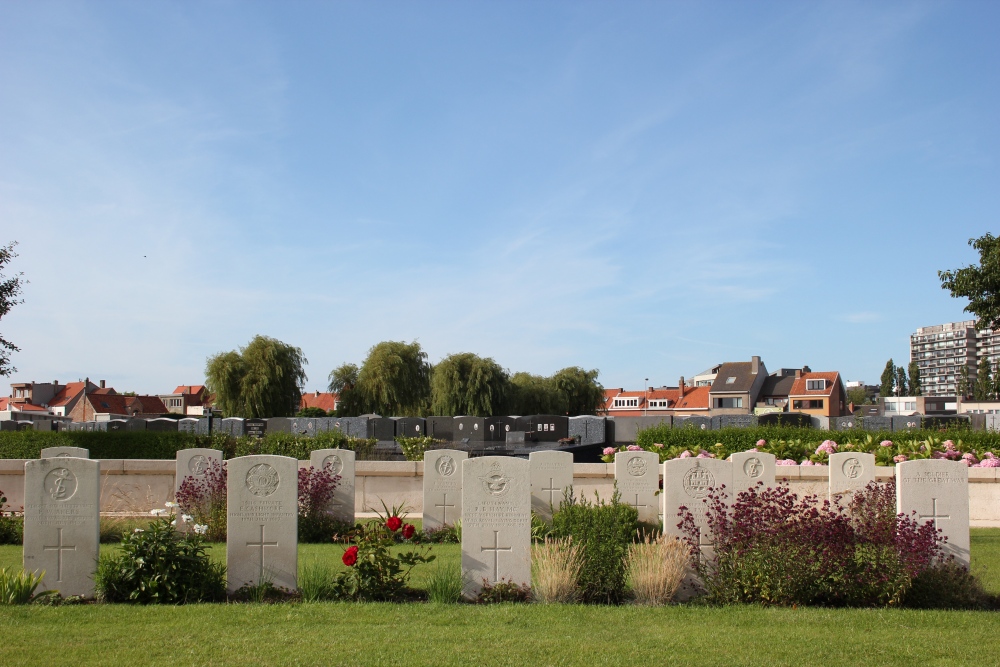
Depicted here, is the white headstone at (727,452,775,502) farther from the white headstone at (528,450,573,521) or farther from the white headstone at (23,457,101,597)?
the white headstone at (23,457,101,597)

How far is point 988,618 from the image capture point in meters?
6.64

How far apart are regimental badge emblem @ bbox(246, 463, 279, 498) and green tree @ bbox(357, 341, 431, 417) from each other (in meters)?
44.3

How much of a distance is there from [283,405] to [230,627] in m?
43.8

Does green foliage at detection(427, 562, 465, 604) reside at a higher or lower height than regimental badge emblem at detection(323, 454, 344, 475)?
lower

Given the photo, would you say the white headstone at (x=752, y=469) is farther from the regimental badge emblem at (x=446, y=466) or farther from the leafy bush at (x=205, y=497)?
the leafy bush at (x=205, y=497)

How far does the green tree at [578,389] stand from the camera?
231ft

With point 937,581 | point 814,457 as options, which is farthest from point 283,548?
point 814,457

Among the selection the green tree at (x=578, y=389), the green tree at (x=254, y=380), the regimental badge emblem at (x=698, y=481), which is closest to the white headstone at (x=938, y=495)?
the regimental badge emblem at (x=698, y=481)

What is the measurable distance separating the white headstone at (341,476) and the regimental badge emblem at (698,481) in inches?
227

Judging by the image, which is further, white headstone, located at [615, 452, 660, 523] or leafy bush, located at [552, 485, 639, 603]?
white headstone, located at [615, 452, 660, 523]

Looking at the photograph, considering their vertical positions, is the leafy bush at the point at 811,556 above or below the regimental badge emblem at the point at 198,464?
below

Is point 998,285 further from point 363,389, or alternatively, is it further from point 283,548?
point 363,389

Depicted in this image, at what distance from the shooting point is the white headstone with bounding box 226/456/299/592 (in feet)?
24.5

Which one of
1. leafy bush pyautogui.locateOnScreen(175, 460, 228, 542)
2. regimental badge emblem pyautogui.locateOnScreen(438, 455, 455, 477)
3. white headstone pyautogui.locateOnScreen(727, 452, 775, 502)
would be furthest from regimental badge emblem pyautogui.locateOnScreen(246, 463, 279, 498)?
white headstone pyautogui.locateOnScreen(727, 452, 775, 502)
